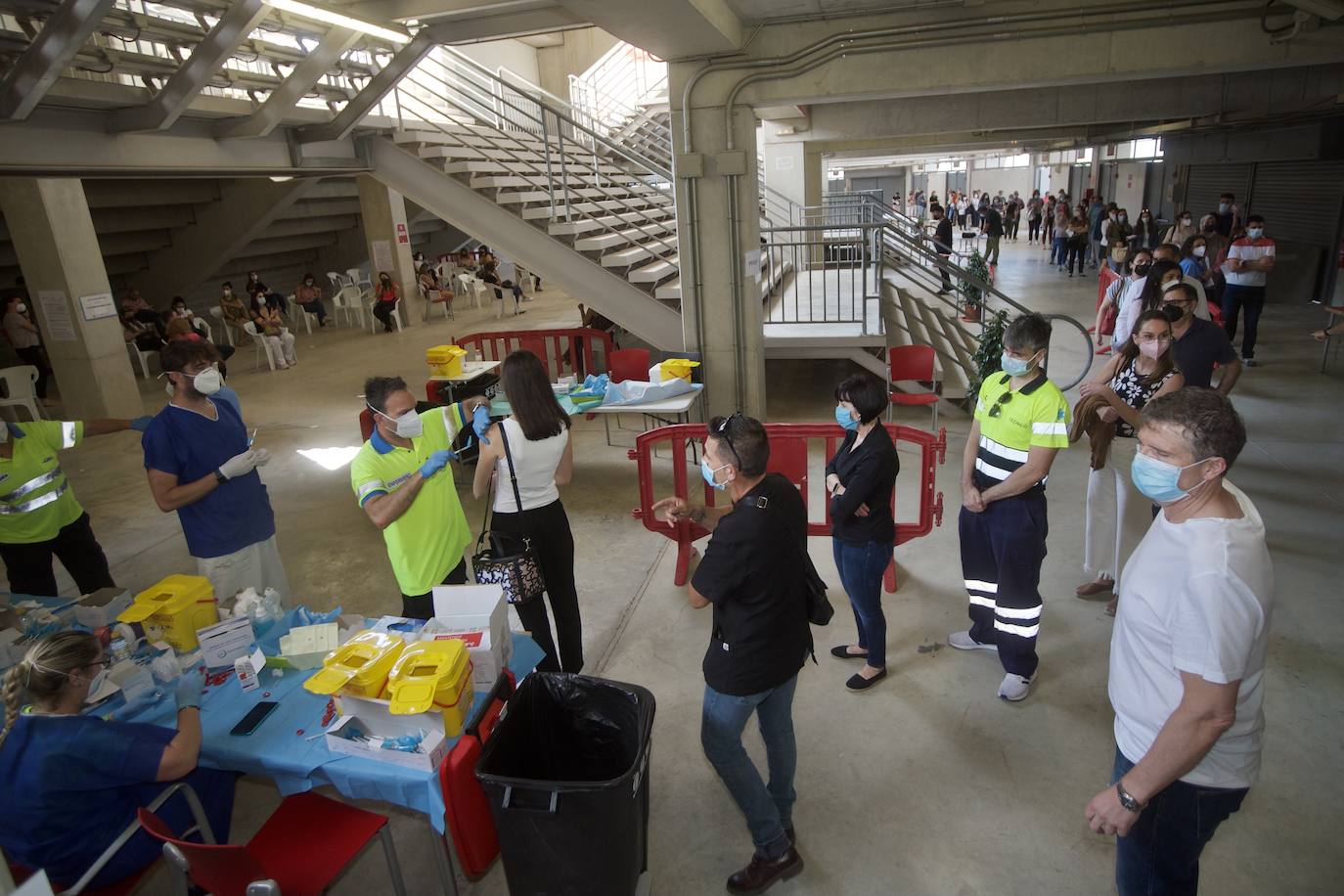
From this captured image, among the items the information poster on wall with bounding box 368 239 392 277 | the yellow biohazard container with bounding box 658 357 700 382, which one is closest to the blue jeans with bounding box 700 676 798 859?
the yellow biohazard container with bounding box 658 357 700 382

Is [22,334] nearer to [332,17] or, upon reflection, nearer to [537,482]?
[332,17]

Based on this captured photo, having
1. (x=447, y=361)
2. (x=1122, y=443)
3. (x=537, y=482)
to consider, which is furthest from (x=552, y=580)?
(x=447, y=361)

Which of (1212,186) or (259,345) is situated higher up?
(1212,186)

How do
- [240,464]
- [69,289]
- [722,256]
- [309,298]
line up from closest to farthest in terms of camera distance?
1. [240,464]
2. [722,256]
3. [69,289]
4. [309,298]

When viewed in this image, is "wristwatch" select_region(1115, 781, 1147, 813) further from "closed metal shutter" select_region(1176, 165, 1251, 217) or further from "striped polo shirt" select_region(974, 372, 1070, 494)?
"closed metal shutter" select_region(1176, 165, 1251, 217)

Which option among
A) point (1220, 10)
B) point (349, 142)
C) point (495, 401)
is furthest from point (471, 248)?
point (1220, 10)

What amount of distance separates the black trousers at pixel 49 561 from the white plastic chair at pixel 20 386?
6.18 meters

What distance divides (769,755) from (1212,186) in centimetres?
1839

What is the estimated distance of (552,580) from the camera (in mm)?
3713

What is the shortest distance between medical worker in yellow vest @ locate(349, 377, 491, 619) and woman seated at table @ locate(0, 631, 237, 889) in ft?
3.65

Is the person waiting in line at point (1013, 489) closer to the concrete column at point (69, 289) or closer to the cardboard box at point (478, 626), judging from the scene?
the cardboard box at point (478, 626)

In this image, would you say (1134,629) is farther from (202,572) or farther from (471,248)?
(471,248)

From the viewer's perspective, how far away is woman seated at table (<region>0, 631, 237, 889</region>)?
7.61 ft

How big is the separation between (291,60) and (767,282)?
6.09m
